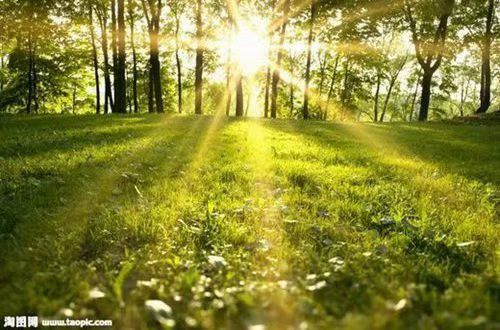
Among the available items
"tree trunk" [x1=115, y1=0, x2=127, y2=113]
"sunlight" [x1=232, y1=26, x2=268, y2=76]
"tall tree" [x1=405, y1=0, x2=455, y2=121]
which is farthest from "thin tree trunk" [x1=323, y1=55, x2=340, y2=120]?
"tree trunk" [x1=115, y1=0, x2=127, y2=113]

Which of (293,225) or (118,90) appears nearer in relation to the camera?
(293,225)

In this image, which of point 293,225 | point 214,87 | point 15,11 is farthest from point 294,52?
point 293,225

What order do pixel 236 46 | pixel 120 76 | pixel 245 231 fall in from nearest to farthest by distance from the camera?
1. pixel 245 231
2. pixel 120 76
3. pixel 236 46

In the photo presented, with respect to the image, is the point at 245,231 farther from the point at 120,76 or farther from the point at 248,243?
the point at 120,76

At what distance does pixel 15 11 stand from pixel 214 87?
28581 millimetres

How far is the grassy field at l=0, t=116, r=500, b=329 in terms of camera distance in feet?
8.91

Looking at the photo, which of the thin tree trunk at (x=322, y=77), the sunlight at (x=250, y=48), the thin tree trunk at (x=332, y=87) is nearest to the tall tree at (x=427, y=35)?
the sunlight at (x=250, y=48)

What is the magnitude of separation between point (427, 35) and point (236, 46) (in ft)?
54.8

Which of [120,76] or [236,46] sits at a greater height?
[236,46]

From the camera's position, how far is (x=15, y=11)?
32781 mm

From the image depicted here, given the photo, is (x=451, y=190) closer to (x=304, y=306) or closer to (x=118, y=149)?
(x=304, y=306)

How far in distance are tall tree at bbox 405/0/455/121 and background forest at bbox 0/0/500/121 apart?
0.09 metres

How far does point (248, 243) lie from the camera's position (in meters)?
4.00

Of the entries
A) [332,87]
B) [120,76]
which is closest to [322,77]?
[332,87]
